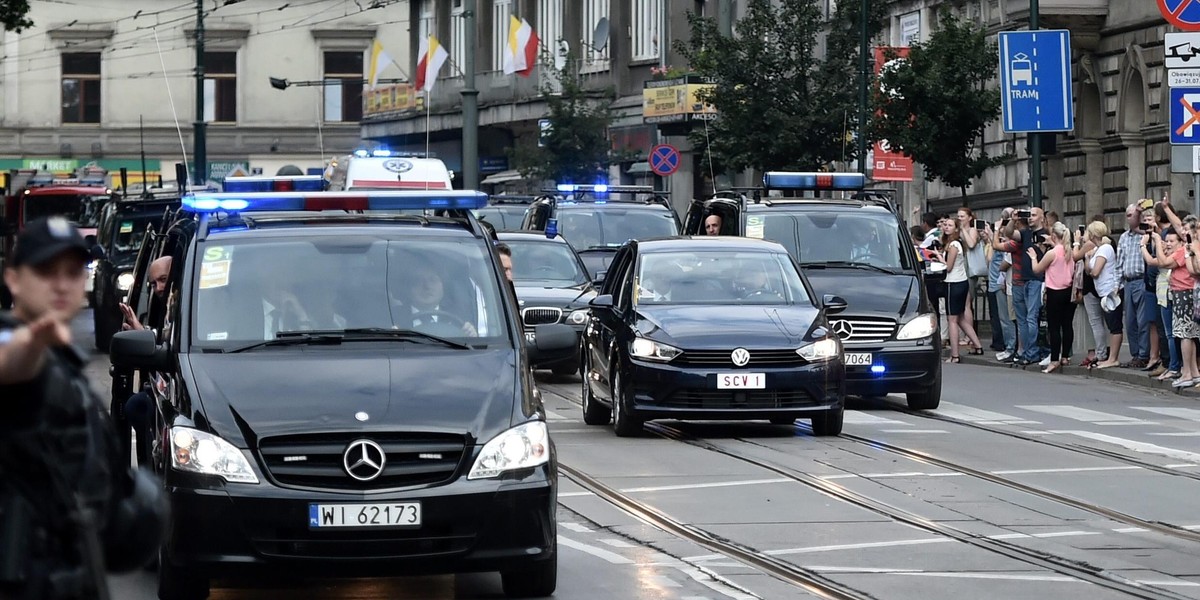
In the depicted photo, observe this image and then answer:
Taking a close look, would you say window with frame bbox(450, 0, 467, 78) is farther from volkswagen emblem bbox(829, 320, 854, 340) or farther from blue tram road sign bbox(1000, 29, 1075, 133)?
volkswagen emblem bbox(829, 320, 854, 340)

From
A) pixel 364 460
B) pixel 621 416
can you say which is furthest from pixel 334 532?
pixel 621 416

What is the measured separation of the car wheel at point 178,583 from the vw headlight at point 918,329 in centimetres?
1103

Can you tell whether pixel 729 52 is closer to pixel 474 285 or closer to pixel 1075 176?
pixel 1075 176

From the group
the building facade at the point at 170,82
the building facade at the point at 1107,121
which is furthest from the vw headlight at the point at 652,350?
the building facade at the point at 170,82

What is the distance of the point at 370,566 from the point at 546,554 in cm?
72

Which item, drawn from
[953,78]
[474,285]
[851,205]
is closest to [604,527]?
[474,285]

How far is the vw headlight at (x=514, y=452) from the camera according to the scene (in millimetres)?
8023

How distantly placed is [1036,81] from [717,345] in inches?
514

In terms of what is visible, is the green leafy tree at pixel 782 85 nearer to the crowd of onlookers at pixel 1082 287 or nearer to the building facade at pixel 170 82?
the crowd of onlookers at pixel 1082 287

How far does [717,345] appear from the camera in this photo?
1536cm

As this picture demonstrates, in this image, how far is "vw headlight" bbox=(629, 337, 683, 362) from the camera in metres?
15.5

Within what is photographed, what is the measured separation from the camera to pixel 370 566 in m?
8.00

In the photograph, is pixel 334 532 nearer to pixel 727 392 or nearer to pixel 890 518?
pixel 890 518

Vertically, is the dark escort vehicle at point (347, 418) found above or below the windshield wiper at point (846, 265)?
below
